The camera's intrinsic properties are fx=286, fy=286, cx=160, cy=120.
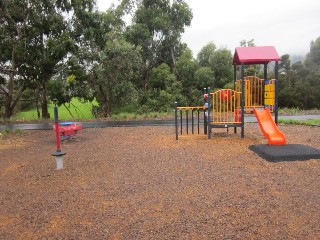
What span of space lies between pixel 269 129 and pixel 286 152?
1.93 meters

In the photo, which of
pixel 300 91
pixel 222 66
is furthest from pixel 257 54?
pixel 300 91

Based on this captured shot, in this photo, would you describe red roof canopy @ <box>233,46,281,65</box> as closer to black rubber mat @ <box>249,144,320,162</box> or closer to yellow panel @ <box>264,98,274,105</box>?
yellow panel @ <box>264,98,274,105</box>

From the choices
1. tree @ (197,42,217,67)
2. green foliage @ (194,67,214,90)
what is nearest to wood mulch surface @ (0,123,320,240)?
green foliage @ (194,67,214,90)

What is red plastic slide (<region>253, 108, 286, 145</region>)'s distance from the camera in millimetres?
8125

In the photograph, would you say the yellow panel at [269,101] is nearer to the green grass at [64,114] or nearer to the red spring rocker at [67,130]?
the red spring rocker at [67,130]

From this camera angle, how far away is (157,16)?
77.0ft

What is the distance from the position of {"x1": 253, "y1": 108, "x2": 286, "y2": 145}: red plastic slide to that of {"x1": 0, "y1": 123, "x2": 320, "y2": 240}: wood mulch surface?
83 cm

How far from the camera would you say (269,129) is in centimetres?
891

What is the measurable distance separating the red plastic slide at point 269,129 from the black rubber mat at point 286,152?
0.91ft

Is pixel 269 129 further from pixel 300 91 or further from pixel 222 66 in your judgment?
pixel 300 91

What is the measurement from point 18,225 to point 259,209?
11.0ft

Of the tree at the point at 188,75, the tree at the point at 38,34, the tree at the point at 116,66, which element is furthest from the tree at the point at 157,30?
the tree at the point at 38,34

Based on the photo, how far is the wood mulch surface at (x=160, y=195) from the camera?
3625 millimetres

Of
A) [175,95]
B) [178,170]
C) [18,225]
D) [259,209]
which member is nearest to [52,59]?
[175,95]
